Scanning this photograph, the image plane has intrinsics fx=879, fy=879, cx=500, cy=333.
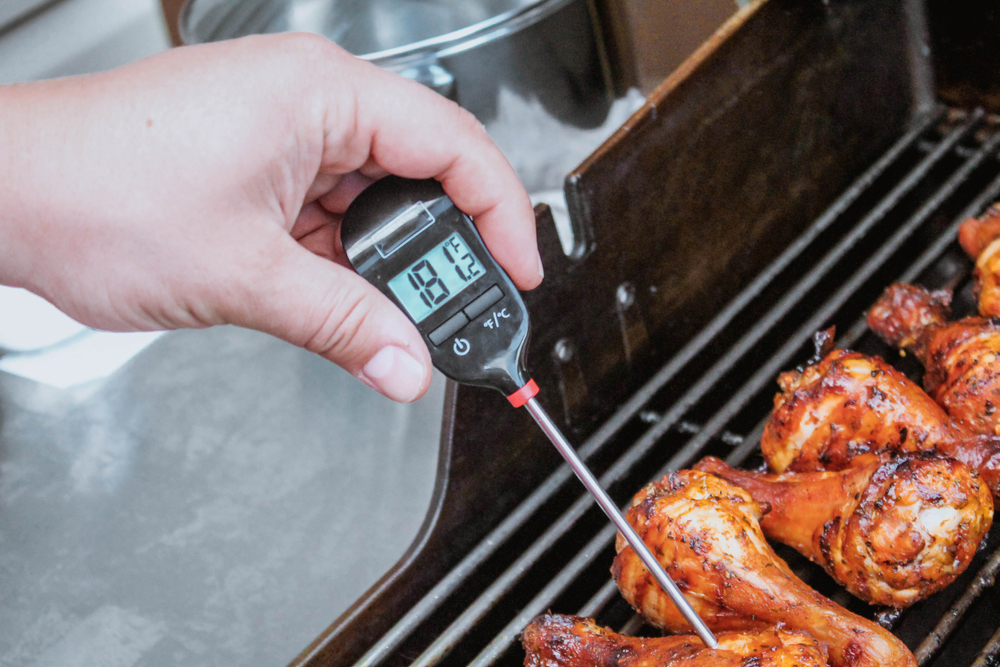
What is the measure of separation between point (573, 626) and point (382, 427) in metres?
0.51

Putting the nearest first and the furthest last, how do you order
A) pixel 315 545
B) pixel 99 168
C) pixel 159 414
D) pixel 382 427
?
pixel 99 168 < pixel 315 545 < pixel 382 427 < pixel 159 414

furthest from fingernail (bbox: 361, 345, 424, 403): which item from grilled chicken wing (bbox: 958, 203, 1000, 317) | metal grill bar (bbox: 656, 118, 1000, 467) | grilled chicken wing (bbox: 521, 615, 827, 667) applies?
grilled chicken wing (bbox: 958, 203, 1000, 317)

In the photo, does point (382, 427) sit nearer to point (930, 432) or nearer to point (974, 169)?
point (930, 432)

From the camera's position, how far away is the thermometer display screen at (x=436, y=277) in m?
1.03

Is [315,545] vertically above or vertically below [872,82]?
above

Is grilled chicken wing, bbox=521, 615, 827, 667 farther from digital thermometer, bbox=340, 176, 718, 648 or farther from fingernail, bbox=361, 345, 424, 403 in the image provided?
fingernail, bbox=361, 345, 424, 403

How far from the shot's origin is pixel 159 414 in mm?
1551

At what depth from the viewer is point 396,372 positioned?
3.25ft

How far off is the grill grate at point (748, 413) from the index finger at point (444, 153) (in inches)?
15.2

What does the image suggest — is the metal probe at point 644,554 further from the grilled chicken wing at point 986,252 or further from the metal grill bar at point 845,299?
the grilled chicken wing at point 986,252

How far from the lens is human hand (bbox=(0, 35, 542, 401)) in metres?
0.87

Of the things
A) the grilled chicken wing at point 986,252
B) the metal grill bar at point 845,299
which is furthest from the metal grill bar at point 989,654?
the grilled chicken wing at point 986,252

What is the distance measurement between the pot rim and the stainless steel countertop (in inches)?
21.4

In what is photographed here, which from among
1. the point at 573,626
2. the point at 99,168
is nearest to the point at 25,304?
the point at 99,168
